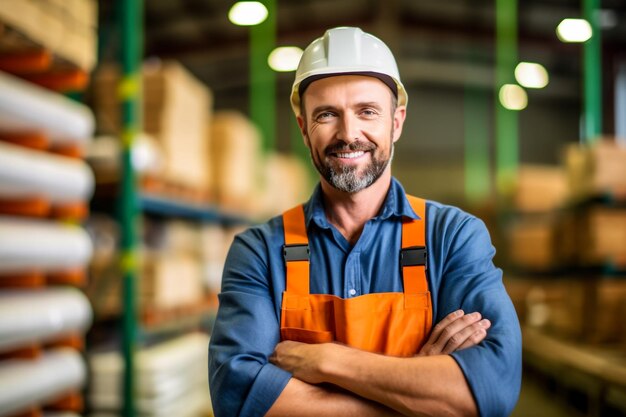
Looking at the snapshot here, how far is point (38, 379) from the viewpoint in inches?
148

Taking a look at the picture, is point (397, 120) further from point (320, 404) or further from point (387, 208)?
point (320, 404)

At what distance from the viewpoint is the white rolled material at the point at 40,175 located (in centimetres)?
355

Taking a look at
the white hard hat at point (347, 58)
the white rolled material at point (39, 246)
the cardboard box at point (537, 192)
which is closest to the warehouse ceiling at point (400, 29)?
the cardboard box at point (537, 192)

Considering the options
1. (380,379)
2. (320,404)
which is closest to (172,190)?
(320,404)

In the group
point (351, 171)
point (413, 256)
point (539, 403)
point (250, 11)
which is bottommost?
point (539, 403)

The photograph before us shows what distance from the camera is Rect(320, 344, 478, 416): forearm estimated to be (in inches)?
81.7

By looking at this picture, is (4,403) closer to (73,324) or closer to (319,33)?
(73,324)

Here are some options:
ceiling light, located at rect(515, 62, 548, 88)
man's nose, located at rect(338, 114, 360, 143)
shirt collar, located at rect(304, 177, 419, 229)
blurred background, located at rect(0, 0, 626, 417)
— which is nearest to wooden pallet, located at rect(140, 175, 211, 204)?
blurred background, located at rect(0, 0, 626, 417)

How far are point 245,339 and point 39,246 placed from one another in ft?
6.77

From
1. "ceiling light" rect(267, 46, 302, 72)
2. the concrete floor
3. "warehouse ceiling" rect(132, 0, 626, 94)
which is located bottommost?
the concrete floor

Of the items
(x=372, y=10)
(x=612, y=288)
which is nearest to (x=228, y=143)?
(x=612, y=288)

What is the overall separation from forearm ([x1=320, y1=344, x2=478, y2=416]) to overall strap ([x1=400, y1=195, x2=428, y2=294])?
314 millimetres

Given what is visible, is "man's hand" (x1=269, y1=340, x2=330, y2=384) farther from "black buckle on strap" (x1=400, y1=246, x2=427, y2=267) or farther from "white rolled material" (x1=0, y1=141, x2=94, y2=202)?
"white rolled material" (x1=0, y1=141, x2=94, y2=202)

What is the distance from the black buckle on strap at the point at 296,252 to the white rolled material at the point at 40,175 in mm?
1889
